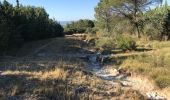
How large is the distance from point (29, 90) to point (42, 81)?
1.42 m

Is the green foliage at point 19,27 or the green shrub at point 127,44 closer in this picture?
the green foliage at point 19,27

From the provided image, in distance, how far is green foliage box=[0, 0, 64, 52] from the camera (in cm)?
3055

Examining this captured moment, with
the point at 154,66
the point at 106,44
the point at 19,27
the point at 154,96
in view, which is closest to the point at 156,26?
the point at 106,44

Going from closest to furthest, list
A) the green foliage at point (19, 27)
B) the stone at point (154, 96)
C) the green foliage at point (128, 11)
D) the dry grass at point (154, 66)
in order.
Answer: the stone at point (154, 96), the dry grass at point (154, 66), the green foliage at point (19, 27), the green foliage at point (128, 11)

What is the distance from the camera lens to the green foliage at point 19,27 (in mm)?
30547

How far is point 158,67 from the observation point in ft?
67.5

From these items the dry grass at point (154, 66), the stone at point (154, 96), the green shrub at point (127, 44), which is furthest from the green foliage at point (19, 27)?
the stone at point (154, 96)

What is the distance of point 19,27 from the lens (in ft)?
125

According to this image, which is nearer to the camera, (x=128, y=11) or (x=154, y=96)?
(x=154, y=96)

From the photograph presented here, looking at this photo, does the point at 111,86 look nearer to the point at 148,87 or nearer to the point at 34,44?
the point at 148,87

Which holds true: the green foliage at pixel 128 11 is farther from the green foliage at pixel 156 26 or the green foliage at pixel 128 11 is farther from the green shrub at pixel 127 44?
the green shrub at pixel 127 44

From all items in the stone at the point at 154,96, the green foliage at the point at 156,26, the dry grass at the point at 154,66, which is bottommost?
the stone at the point at 154,96

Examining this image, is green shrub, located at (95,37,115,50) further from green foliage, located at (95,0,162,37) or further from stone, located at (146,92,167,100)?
stone, located at (146,92,167,100)

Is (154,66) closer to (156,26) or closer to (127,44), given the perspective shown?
(127,44)
